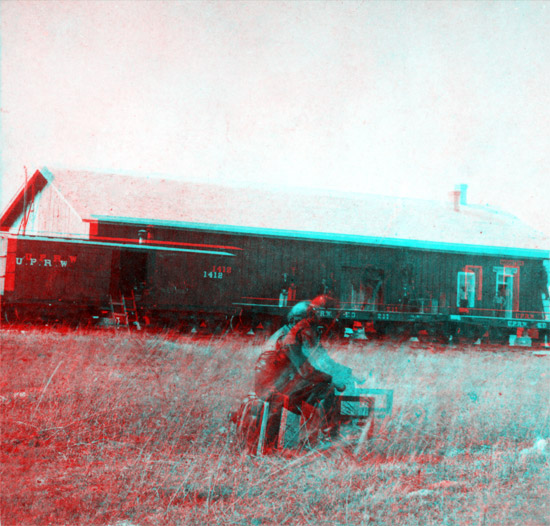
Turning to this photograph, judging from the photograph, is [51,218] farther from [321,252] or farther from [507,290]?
[507,290]

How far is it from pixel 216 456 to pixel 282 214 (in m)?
4.55

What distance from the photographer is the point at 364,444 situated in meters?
3.46

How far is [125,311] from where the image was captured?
9.41 metres

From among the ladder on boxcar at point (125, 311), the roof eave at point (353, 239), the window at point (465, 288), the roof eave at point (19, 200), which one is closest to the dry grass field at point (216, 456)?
the roof eave at point (19, 200)

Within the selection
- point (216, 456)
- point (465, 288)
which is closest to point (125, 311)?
point (216, 456)

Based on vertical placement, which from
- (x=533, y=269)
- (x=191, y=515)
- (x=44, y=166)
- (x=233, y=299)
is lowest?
(x=191, y=515)

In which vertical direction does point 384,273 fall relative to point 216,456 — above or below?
above

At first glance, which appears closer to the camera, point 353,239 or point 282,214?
point 282,214

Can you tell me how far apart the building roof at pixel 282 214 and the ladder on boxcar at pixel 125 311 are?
215 cm

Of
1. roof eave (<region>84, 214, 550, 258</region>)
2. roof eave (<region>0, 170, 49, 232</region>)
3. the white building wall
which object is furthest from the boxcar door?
roof eave (<region>0, 170, 49, 232</region>)

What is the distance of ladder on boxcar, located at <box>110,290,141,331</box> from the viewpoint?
912cm

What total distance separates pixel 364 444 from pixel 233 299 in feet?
21.6

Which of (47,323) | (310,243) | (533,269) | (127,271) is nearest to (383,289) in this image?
(310,243)

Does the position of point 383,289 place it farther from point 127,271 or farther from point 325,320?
point 127,271
